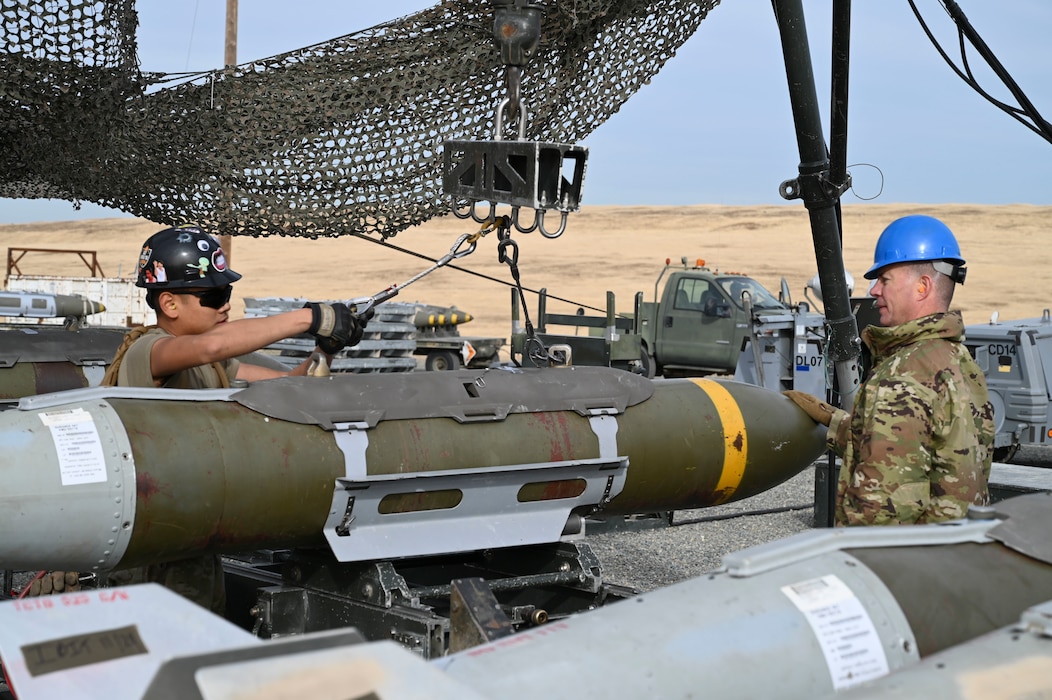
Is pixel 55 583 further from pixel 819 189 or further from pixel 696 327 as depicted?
pixel 696 327

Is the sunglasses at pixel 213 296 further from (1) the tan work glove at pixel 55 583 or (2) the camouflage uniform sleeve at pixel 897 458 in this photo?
(2) the camouflage uniform sleeve at pixel 897 458

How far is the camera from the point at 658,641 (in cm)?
269

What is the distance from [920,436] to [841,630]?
3.54 feet

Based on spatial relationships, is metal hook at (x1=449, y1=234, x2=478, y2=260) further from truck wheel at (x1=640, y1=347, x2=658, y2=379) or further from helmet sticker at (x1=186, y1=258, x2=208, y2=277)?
truck wheel at (x1=640, y1=347, x2=658, y2=379)

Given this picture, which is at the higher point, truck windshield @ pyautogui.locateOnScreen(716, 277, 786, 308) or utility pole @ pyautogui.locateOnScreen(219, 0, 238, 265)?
utility pole @ pyautogui.locateOnScreen(219, 0, 238, 265)

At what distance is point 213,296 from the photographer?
14.7ft

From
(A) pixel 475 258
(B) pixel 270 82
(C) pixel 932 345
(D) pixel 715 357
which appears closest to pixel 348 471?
(C) pixel 932 345

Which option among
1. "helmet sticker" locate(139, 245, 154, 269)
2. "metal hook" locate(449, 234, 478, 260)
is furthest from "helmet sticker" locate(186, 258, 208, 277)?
"metal hook" locate(449, 234, 478, 260)

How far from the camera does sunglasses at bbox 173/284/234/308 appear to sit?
445cm

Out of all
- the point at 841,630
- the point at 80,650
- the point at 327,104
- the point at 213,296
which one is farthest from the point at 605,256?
the point at 80,650

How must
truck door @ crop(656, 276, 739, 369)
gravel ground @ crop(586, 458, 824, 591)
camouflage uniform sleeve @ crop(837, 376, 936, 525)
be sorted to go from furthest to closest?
truck door @ crop(656, 276, 739, 369) < gravel ground @ crop(586, 458, 824, 591) < camouflage uniform sleeve @ crop(837, 376, 936, 525)

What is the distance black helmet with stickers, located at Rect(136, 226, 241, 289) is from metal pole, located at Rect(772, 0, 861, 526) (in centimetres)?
260

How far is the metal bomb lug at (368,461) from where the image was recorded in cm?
Answer: 413

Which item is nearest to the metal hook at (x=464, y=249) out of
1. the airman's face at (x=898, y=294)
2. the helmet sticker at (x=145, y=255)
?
the helmet sticker at (x=145, y=255)
